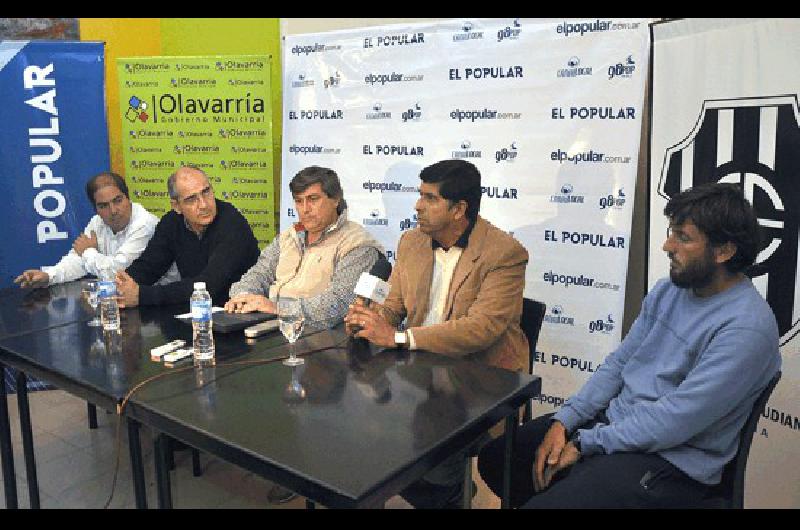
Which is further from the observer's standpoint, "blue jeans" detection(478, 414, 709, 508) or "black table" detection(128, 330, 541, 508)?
"blue jeans" detection(478, 414, 709, 508)

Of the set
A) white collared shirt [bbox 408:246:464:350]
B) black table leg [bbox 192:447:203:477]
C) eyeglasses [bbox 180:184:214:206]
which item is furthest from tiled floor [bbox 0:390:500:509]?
eyeglasses [bbox 180:184:214:206]

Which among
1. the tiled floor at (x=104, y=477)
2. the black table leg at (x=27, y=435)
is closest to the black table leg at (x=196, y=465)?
the tiled floor at (x=104, y=477)

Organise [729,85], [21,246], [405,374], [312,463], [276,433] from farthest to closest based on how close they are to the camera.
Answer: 1. [21,246]
2. [729,85]
3. [405,374]
4. [276,433]
5. [312,463]

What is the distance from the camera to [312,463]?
4.29ft

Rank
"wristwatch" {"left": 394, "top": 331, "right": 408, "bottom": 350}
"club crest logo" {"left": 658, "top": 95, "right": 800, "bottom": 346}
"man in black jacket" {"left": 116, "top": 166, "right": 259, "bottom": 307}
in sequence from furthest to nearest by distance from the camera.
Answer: "man in black jacket" {"left": 116, "top": 166, "right": 259, "bottom": 307} < "club crest logo" {"left": 658, "top": 95, "right": 800, "bottom": 346} < "wristwatch" {"left": 394, "top": 331, "right": 408, "bottom": 350}

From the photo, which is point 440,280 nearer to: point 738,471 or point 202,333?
point 202,333

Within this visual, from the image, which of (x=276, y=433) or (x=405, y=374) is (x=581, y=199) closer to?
(x=405, y=374)

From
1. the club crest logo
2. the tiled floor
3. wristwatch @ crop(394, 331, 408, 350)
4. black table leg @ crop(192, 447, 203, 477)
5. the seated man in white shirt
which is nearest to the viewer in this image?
wristwatch @ crop(394, 331, 408, 350)

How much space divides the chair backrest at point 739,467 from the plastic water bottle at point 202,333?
4.70 ft

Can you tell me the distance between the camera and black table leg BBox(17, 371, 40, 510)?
238 centimetres

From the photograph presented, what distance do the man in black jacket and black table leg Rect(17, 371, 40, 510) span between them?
0.67 metres

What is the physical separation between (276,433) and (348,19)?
11.9 ft

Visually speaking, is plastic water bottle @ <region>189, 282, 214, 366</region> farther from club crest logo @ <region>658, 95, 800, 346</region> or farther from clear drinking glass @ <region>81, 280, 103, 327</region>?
club crest logo @ <region>658, 95, 800, 346</region>
